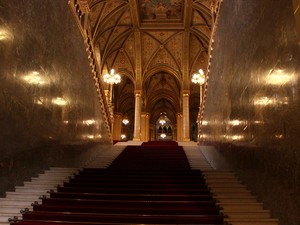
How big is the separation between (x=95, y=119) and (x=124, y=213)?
624 centimetres

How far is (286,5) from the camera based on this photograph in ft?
12.0

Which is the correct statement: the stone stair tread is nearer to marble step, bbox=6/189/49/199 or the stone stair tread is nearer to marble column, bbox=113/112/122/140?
marble step, bbox=6/189/49/199

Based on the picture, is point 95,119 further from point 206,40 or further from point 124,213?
point 206,40

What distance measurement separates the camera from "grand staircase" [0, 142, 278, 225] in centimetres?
424

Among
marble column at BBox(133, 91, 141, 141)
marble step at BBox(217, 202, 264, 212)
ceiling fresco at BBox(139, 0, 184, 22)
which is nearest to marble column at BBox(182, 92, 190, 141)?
marble column at BBox(133, 91, 141, 141)

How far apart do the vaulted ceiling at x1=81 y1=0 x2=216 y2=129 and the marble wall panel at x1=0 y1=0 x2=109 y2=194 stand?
27.2 ft

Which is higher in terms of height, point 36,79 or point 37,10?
Result: point 37,10

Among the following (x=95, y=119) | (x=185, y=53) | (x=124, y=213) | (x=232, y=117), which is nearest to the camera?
(x=124, y=213)

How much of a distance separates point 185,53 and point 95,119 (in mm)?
11140

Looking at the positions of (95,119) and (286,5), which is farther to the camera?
(95,119)

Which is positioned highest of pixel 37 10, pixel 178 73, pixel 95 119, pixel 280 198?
pixel 178 73

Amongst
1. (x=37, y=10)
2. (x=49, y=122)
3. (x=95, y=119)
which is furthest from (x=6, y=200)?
(x=95, y=119)

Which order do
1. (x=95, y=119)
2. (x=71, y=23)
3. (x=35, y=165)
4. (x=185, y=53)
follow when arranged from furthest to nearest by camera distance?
(x=185, y=53) → (x=95, y=119) → (x=71, y=23) → (x=35, y=165)

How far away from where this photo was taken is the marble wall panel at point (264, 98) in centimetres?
351
